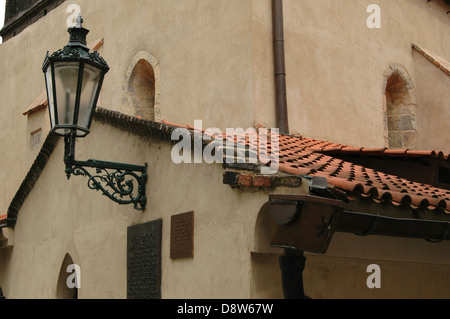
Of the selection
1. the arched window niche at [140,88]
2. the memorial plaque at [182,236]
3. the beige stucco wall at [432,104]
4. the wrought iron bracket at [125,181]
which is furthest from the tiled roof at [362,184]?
the beige stucco wall at [432,104]

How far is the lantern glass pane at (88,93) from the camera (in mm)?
6000

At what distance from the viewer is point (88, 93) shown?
607cm

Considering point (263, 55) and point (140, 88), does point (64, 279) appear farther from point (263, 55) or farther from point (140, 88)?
point (140, 88)

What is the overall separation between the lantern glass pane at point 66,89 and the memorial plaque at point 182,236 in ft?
4.41

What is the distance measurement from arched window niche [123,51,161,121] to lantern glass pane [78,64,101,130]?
6.04m

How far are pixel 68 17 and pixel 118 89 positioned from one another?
3.10 meters

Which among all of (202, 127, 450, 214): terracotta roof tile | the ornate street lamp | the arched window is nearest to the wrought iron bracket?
the ornate street lamp

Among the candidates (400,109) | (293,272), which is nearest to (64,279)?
(293,272)

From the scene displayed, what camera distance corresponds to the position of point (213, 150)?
5.80 metres

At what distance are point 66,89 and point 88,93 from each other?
21cm

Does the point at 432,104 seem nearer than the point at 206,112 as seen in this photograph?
No

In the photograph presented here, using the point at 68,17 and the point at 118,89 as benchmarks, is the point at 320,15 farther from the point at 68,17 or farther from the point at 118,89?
the point at 68,17

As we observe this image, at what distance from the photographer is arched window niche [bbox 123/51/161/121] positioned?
12.4 meters

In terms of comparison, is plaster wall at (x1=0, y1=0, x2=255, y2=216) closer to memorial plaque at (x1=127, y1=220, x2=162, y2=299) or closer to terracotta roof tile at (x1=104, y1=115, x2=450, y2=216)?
terracotta roof tile at (x1=104, y1=115, x2=450, y2=216)
